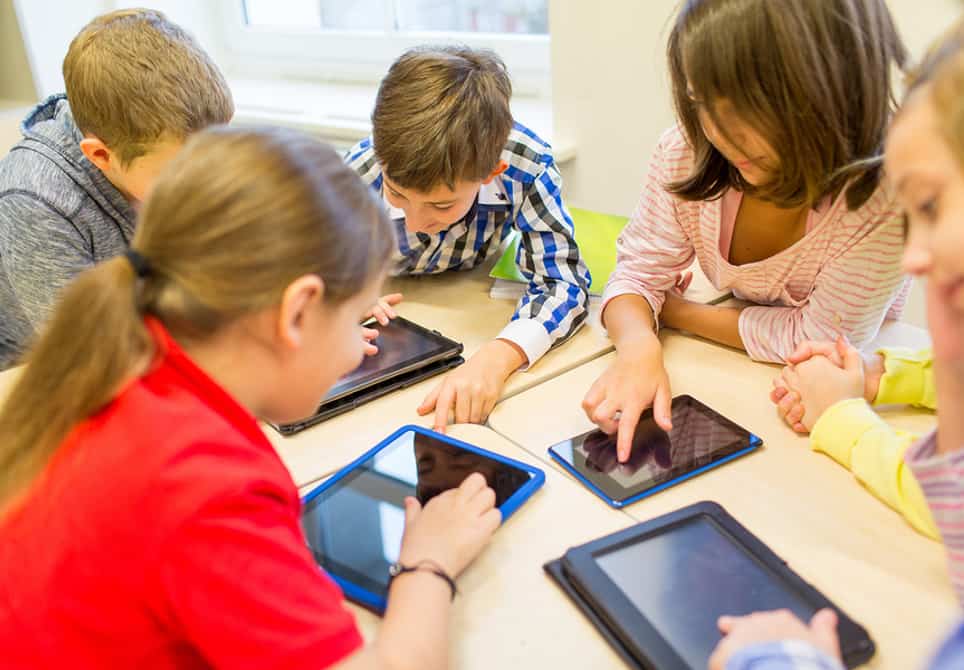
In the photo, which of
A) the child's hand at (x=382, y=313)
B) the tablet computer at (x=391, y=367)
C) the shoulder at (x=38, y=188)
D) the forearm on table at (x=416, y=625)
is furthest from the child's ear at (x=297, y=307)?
the shoulder at (x=38, y=188)

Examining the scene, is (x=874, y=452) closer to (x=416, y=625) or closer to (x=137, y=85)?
(x=416, y=625)

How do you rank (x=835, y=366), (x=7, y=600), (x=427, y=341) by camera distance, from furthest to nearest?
1. (x=427, y=341)
2. (x=835, y=366)
3. (x=7, y=600)

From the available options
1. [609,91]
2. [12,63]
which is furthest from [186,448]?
[12,63]

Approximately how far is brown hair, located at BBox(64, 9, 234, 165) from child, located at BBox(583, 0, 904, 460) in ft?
2.11

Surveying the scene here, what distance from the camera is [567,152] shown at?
6.01ft

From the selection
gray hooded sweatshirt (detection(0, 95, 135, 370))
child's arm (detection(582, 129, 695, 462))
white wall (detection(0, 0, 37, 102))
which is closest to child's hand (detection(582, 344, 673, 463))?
child's arm (detection(582, 129, 695, 462))

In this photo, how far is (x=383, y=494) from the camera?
779 mm

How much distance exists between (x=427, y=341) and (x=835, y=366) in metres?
0.52

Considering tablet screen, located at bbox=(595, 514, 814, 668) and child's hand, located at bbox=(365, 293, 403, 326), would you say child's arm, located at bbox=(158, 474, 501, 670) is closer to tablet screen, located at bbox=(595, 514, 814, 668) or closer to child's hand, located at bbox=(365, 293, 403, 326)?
tablet screen, located at bbox=(595, 514, 814, 668)

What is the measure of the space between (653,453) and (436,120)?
525 millimetres

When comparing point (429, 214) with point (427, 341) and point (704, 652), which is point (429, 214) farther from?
point (704, 652)

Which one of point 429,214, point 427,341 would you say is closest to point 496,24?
point 429,214

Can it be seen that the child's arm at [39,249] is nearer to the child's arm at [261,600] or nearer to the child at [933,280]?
the child's arm at [261,600]

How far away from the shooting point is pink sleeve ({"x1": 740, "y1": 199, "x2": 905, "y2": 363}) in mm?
967
